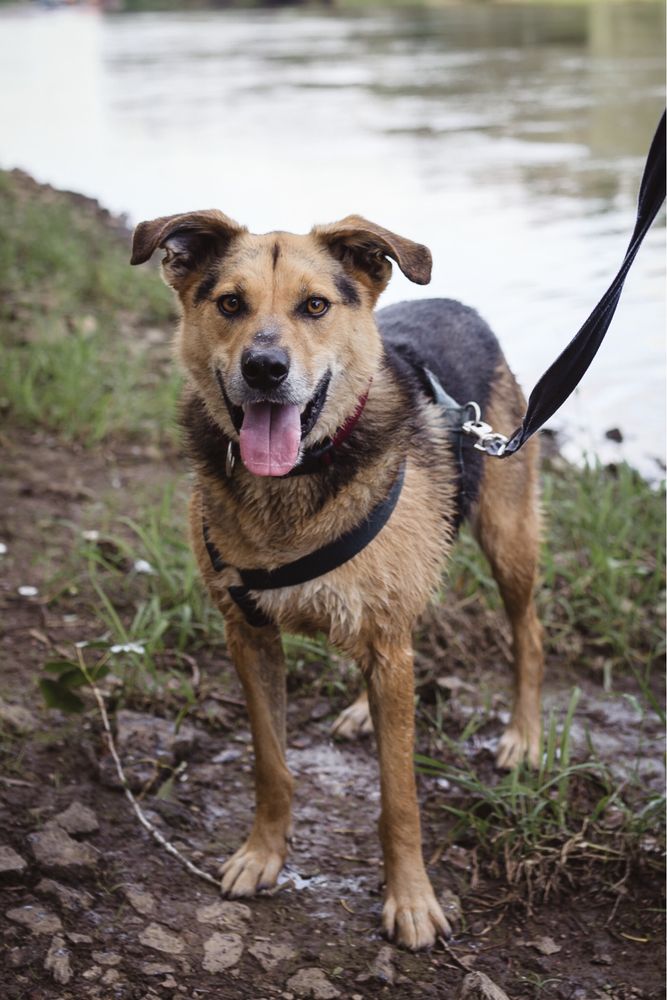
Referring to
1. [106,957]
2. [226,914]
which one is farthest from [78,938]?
[226,914]

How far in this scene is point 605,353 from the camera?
700 centimetres

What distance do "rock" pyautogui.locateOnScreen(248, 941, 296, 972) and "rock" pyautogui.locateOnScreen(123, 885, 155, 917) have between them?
0.29 m

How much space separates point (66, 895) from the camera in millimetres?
3025

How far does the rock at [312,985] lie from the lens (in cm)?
286

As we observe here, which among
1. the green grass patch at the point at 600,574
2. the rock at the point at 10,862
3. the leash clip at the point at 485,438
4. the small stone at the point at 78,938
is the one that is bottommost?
the small stone at the point at 78,938

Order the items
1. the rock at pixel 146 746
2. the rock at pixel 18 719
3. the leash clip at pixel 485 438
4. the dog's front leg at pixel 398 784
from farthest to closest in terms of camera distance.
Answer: the rock at pixel 18 719
the rock at pixel 146 746
the leash clip at pixel 485 438
the dog's front leg at pixel 398 784

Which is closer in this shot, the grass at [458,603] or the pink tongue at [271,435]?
the pink tongue at [271,435]

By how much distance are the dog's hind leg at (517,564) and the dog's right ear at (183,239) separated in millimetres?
1268

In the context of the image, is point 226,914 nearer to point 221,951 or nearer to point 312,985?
point 221,951

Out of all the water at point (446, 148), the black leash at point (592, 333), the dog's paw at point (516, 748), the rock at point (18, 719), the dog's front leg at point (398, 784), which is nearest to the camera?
the black leash at point (592, 333)

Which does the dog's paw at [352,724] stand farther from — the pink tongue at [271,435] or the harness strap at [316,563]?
the pink tongue at [271,435]

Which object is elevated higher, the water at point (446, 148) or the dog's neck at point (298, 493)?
the water at point (446, 148)

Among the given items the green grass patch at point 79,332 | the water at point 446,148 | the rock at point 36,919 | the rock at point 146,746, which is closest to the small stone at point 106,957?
the rock at point 36,919

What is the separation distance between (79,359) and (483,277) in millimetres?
3255
